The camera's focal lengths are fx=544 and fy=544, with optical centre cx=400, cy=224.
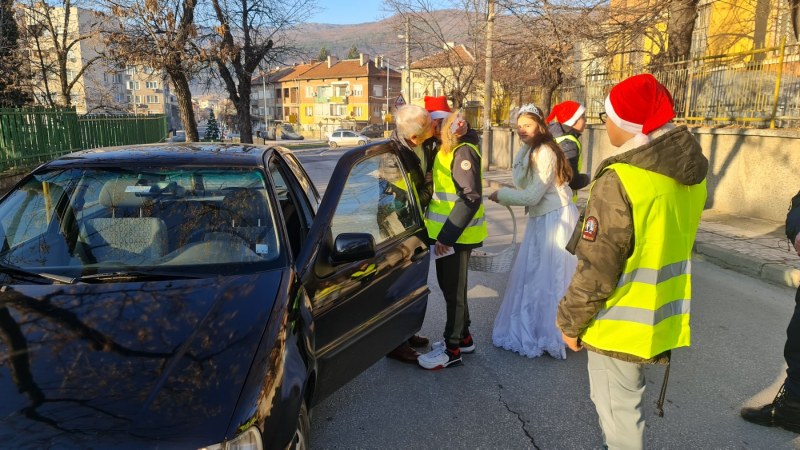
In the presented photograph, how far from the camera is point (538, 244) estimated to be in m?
4.18

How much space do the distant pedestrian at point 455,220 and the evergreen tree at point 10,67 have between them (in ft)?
63.2

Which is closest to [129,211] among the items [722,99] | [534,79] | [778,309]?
[778,309]

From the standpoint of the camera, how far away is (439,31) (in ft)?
85.0

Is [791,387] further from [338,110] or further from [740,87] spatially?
[338,110]

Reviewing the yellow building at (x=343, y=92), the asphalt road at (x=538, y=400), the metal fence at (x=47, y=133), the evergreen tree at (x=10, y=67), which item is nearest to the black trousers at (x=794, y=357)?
the asphalt road at (x=538, y=400)

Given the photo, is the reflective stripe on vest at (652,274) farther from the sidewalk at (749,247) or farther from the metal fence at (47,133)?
the metal fence at (47,133)

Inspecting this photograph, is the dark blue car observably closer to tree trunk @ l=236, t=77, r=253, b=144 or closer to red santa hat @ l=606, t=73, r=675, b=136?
red santa hat @ l=606, t=73, r=675, b=136

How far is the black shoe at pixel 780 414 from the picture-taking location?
3.05 m

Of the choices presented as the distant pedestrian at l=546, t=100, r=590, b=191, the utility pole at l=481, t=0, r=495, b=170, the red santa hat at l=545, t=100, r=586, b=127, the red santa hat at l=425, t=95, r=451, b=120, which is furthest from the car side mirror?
the utility pole at l=481, t=0, r=495, b=170

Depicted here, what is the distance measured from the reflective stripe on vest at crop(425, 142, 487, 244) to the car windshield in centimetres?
126

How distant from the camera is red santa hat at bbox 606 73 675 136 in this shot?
2154 mm

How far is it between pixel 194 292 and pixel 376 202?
155cm

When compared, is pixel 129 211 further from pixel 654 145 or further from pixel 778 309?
pixel 778 309

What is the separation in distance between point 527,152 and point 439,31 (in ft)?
77.3
